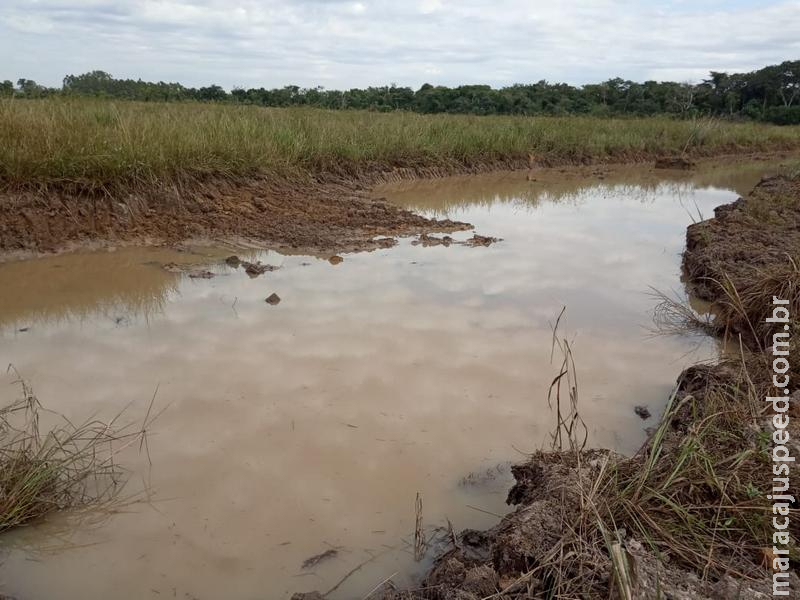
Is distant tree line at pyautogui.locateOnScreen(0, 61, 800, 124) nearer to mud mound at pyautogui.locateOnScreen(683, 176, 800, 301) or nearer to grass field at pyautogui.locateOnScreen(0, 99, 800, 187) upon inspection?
grass field at pyautogui.locateOnScreen(0, 99, 800, 187)

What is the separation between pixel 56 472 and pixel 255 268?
3.02 metres

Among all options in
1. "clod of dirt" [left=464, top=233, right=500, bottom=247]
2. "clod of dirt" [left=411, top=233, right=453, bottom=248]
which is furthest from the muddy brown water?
"clod of dirt" [left=464, top=233, right=500, bottom=247]

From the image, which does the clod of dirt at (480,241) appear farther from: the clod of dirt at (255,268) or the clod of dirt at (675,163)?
the clod of dirt at (675,163)

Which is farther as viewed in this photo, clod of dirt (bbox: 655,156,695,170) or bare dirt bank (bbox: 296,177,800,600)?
clod of dirt (bbox: 655,156,695,170)

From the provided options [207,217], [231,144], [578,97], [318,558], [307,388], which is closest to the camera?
[318,558]

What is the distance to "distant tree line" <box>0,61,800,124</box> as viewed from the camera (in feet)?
79.2

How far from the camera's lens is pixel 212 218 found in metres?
6.21

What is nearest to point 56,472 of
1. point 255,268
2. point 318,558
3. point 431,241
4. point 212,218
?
point 318,558

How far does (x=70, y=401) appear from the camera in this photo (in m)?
2.94

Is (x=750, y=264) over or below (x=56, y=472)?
over

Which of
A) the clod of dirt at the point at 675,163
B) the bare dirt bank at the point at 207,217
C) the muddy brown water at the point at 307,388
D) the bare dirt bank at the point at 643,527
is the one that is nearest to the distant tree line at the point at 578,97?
the clod of dirt at the point at 675,163

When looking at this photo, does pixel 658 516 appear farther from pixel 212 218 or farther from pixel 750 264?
pixel 212 218

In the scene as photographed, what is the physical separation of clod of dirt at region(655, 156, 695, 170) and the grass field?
80 centimetres

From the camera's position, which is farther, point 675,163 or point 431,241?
point 675,163
